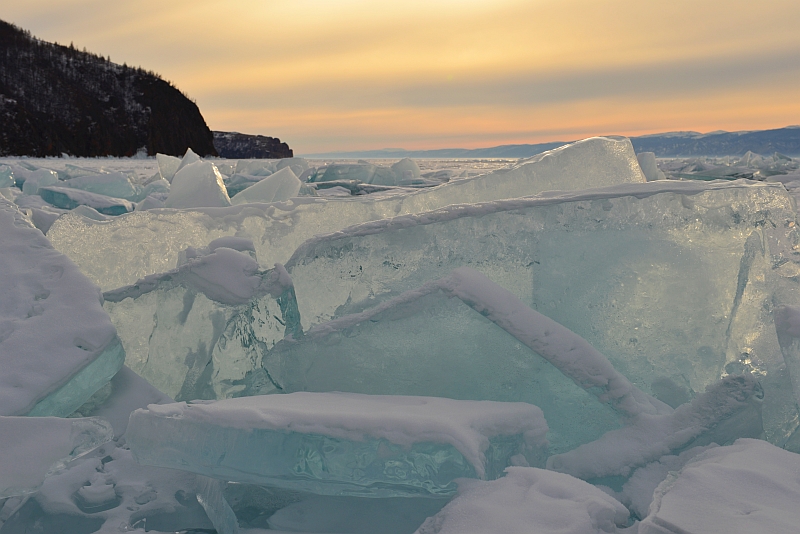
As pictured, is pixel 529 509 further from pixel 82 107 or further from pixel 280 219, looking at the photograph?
pixel 82 107

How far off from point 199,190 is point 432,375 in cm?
195

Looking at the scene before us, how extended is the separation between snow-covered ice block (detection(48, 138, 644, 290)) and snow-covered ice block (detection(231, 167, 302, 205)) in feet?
4.11

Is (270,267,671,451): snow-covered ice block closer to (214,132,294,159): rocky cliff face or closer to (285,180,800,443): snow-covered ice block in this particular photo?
(285,180,800,443): snow-covered ice block

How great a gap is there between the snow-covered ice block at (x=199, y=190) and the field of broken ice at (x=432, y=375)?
817 millimetres

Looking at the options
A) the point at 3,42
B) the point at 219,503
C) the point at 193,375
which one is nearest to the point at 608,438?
the point at 219,503

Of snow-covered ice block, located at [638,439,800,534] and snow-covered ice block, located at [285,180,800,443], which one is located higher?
snow-covered ice block, located at [285,180,800,443]

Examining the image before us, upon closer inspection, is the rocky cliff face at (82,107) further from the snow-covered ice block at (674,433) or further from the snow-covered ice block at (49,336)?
the snow-covered ice block at (674,433)

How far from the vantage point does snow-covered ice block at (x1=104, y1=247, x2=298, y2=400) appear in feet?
5.75

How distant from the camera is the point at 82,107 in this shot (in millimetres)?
46188

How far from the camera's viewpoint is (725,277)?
70.9 inches

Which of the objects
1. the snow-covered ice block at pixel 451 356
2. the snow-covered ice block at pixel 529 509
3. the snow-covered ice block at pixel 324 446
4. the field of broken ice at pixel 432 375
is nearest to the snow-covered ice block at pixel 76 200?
the field of broken ice at pixel 432 375

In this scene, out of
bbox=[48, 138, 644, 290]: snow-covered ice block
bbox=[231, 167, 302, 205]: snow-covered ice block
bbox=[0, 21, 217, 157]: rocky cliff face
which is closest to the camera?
bbox=[48, 138, 644, 290]: snow-covered ice block

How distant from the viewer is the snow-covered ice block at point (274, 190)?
12.1 feet

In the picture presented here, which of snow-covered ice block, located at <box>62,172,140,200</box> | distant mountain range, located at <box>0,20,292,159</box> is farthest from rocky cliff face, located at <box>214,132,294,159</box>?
snow-covered ice block, located at <box>62,172,140,200</box>
